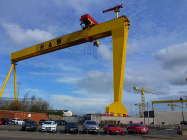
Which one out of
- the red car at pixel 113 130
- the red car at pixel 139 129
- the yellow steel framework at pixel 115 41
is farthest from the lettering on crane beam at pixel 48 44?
the red car at pixel 139 129

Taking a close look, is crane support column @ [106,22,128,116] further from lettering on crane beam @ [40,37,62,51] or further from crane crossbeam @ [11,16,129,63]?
lettering on crane beam @ [40,37,62,51]

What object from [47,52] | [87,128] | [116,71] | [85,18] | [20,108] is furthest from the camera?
[20,108]

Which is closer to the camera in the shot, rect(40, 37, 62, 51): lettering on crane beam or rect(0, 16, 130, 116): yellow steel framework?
rect(0, 16, 130, 116): yellow steel framework

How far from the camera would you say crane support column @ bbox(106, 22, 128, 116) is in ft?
76.5

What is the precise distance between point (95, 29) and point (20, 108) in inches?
1423

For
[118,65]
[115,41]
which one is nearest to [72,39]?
[115,41]

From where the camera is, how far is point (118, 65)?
935 inches

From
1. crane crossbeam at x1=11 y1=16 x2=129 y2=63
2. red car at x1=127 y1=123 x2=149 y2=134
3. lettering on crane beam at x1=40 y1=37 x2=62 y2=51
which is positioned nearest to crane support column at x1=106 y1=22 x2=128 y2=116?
crane crossbeam at x1=11 y1=16 x2=129 y2=63

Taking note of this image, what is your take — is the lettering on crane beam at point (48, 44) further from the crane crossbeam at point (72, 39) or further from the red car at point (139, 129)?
the red car at point (139, 129)

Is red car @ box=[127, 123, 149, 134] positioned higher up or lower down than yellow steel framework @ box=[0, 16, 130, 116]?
lower down

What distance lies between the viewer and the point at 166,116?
58.1 metres

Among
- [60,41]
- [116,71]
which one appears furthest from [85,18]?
[116,71]

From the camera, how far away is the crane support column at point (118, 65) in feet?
76.5

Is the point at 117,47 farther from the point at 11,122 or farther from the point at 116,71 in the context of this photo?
the point at 11,122
